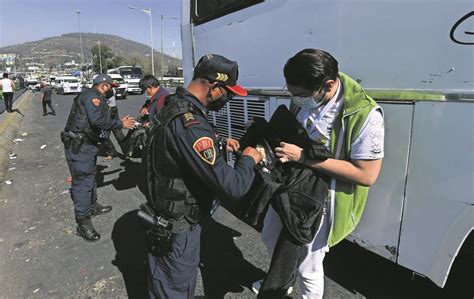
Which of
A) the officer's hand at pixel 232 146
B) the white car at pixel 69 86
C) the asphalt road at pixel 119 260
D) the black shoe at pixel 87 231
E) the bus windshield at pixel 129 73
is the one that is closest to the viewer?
the officer's hand at pixel 232 146

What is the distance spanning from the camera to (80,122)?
387 cm

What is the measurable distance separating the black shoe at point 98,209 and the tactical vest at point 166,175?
115 inches

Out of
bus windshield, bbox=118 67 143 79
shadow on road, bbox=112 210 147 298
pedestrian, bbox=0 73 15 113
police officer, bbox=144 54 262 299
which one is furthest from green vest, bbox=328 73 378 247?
bus windshield, bbox=118 67 143 79

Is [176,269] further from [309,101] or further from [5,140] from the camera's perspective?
[5,140]

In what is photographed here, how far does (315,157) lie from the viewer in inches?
70.3

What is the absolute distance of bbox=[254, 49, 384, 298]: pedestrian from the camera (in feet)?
5.59

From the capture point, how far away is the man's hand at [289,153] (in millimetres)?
1792

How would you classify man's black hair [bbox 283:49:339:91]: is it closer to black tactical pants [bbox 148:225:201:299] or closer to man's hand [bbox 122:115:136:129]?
black tactical pants [bbox 148:225:201:299]

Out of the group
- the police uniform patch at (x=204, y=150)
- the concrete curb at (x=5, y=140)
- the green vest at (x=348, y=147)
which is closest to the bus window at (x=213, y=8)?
the green vest at (x=348, y=147)

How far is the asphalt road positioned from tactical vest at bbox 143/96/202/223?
1261 millimetres

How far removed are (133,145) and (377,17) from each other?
2.77 meters

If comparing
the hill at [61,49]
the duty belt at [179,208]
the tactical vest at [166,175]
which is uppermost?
the hill at [61,49]

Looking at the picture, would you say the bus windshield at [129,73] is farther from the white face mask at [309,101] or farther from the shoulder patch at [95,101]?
the white face mask at [309,101]

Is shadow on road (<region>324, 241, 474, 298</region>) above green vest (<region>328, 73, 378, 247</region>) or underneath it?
underneath
